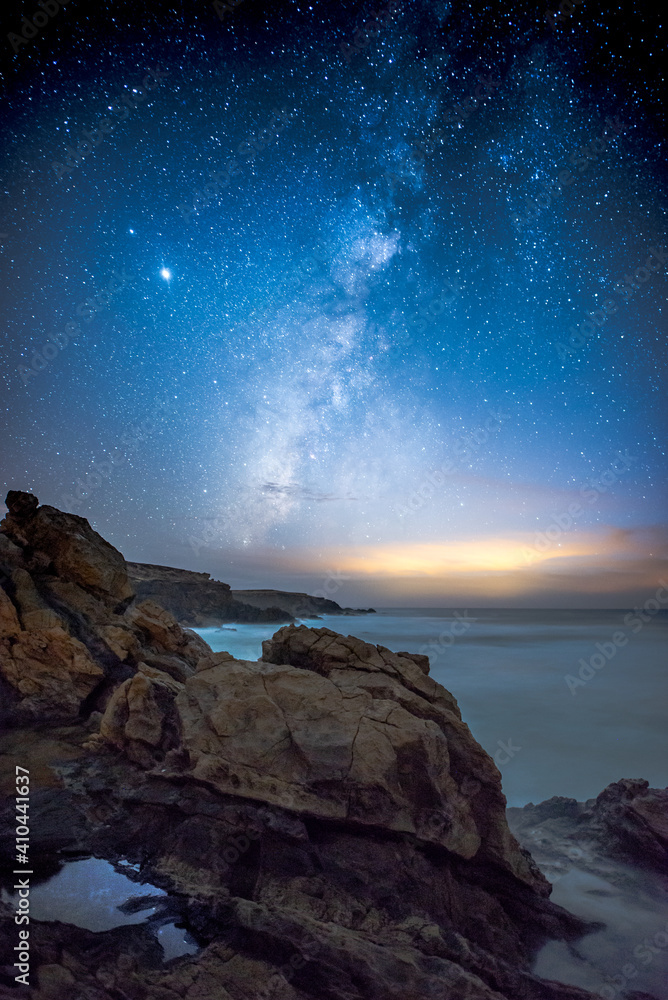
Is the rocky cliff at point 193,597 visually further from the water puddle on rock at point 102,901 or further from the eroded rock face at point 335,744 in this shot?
the water puddle on rock at point 102,901

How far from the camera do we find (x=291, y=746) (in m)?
7.77

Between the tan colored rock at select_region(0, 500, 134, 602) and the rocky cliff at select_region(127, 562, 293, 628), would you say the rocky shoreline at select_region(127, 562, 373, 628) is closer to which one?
the rocky cliff at select_region(127, 562, 293, 628)

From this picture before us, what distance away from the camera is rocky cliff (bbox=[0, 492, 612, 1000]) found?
18.6 feet

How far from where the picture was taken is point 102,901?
20.5ft

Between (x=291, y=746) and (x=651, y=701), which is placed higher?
(x=291, y=746)

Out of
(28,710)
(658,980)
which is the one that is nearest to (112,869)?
(28,710)

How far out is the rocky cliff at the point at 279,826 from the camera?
566cm

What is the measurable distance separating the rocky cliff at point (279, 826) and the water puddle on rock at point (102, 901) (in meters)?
0.13

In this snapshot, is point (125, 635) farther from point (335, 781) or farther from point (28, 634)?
point (335, 781)

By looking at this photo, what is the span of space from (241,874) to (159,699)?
3.62 m

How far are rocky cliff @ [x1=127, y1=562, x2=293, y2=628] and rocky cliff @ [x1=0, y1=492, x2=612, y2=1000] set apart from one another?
48.0m

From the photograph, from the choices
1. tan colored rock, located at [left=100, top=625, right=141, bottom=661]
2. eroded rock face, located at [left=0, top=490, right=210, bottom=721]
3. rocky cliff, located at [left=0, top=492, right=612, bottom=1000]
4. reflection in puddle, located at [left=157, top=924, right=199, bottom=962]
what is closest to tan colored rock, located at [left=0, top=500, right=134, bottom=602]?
eroded rock face, located at [left=0, top=490, right=210, bottom=721]

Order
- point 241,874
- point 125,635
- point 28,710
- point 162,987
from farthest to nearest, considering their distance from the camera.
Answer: point 125,635 → point 28,710 → point 241,874 → point 162,987

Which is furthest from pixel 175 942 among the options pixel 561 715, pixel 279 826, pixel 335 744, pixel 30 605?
pixel 561 715
